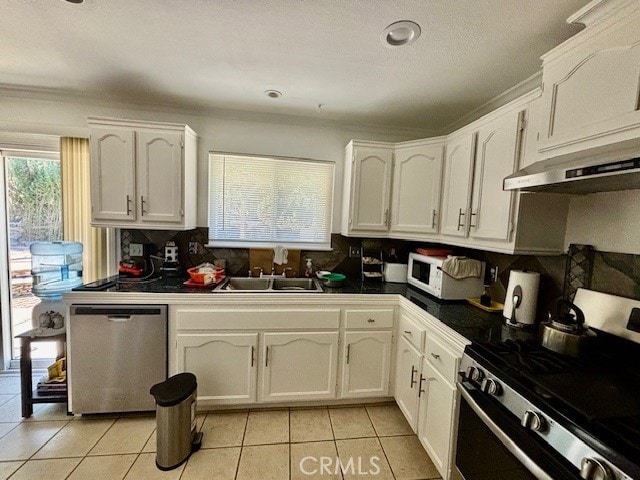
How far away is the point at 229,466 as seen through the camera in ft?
5.39

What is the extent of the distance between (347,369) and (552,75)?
2173 millimetres

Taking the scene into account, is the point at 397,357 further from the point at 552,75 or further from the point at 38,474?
the point at 38,474

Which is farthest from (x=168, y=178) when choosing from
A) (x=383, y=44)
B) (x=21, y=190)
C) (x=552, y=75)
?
(x=552, y=75)

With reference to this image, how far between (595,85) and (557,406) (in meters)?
1.24

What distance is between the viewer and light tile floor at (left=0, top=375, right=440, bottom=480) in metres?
1.60

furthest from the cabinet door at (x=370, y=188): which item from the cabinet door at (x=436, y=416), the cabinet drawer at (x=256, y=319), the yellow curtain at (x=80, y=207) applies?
the yellow curtain at (x=80, y=207)

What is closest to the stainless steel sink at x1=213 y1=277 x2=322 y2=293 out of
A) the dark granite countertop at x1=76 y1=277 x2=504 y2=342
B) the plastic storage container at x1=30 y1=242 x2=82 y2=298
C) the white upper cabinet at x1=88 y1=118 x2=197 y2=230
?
the dark granite countertop at x1=76 y1=277 x2=504 y2=342

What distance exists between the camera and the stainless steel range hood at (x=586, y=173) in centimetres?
90

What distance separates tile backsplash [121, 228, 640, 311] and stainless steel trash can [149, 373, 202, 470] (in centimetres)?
115

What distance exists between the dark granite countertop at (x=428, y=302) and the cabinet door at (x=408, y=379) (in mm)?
330

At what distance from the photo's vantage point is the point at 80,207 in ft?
7.69

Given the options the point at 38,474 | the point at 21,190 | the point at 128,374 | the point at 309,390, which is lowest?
the point at 38,474

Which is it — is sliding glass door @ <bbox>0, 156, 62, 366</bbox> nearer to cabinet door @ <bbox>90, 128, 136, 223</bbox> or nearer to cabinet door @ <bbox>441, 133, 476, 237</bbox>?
cabinet door @ <bbox>90, 128, 136, 223</bbox>

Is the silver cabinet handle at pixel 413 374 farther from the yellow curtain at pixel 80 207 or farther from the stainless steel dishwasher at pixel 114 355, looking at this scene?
the yellow curtain at pixel 80 207
